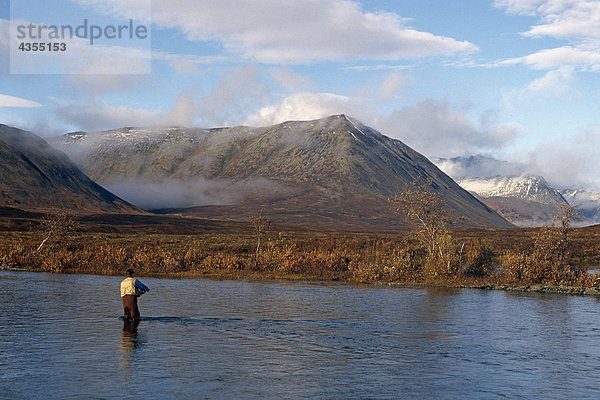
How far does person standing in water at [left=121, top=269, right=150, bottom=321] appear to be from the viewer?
2750 centimetres

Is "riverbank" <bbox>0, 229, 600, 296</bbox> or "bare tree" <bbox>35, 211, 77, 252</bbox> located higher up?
"bare tree" <bbox>35, 211, 77, 252</bbox>

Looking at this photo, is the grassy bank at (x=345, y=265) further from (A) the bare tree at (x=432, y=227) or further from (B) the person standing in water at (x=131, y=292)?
(B) the person standing in water at (x=131, y=292)

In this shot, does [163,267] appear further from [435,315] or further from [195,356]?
[195,356]

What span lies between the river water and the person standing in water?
79 cm

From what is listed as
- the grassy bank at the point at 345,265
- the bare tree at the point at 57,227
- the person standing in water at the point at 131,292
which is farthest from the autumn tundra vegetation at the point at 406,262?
the person standing in water at the point at 131,292

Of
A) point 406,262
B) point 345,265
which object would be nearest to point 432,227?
point 406,262

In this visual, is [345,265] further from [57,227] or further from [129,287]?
[129,287]

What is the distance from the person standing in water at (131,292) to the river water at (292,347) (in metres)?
0.79

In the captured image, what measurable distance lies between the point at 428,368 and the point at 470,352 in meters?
3.74

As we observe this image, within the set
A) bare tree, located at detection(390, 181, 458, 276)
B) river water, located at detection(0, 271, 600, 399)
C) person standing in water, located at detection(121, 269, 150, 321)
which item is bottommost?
river water, located at detection(0, 271, 600, 399)

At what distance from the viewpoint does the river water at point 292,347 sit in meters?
18.8

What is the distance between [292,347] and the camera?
81.1 ft

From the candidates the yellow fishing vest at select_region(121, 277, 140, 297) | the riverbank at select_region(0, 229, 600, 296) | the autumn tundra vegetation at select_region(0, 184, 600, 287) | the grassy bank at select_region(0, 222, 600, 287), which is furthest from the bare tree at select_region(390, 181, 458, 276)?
the yellow fishing vest at select_region(121, 277, 140, 297)

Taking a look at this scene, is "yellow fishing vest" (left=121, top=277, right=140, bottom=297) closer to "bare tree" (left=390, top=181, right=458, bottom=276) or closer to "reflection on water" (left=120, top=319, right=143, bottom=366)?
"reflection on water" (left=120, top=319, right=143, bottom=366)
